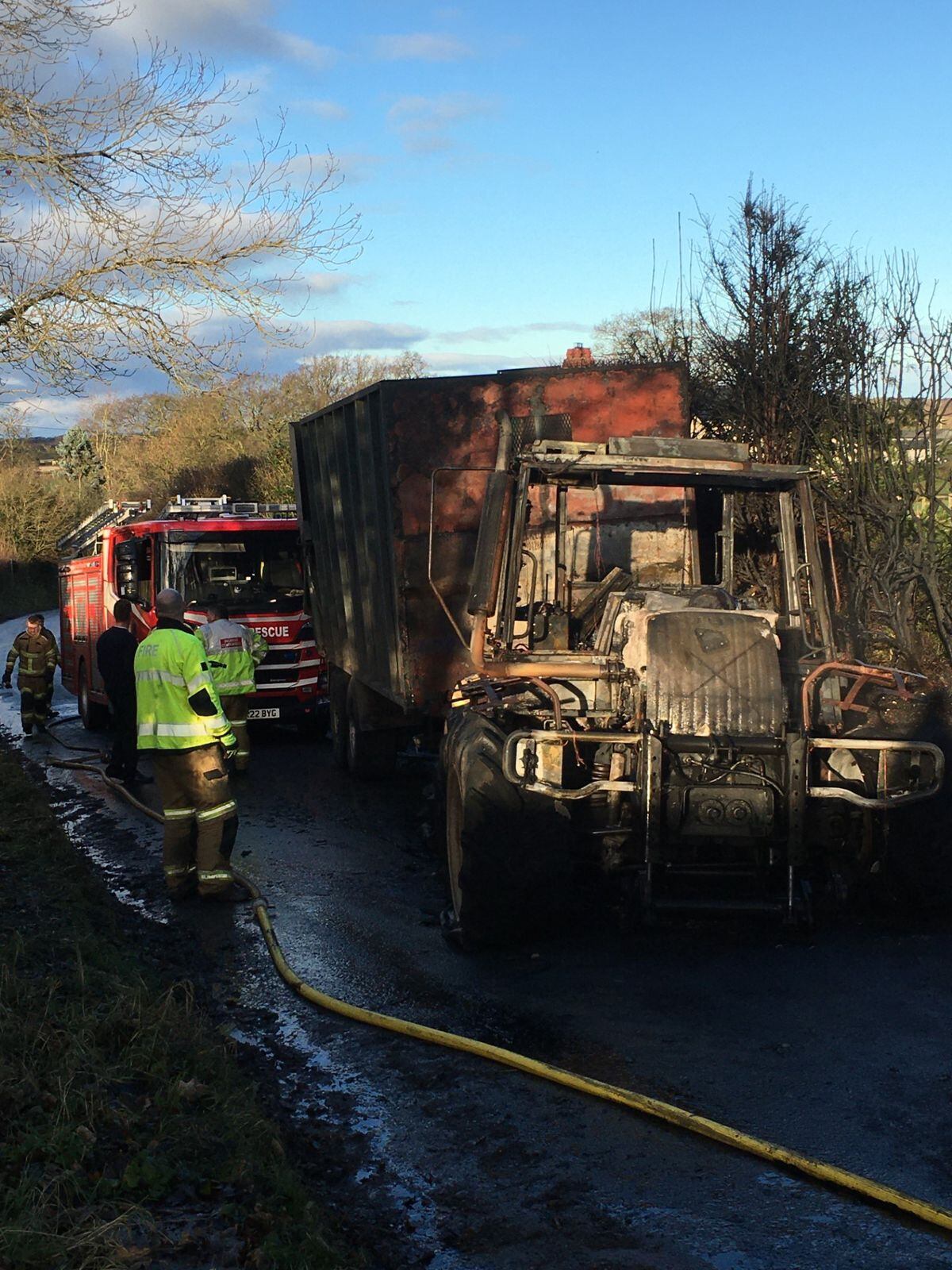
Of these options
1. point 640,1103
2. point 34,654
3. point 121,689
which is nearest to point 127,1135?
point 640,1103

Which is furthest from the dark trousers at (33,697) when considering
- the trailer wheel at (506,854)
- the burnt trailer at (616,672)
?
the trailer wheel at (506,854)

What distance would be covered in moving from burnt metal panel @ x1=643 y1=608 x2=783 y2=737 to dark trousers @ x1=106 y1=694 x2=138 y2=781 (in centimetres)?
725

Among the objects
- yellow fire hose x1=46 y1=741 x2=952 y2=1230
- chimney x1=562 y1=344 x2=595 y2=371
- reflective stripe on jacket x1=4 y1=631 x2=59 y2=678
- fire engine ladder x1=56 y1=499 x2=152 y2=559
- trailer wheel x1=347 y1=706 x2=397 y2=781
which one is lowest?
yellow fire hose x1=46 y1=741 x2=952 y2=1230

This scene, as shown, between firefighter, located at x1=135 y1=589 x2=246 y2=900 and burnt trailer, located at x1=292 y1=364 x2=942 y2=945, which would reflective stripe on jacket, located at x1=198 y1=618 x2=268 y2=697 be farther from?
firefighter, located at x1=135 y1=589 x2=246 y2=900

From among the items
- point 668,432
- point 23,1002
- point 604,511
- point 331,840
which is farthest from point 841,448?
point 23,1002

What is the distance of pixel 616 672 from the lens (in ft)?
21.8

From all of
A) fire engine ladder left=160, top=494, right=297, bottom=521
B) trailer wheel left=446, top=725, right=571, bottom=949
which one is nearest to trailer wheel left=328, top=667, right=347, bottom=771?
fire engine ladder left=160, top=494, right=297, bottom=521

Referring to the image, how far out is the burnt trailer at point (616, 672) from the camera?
6.16 meters

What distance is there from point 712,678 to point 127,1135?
3.55 metres

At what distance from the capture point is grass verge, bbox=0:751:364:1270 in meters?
3.28

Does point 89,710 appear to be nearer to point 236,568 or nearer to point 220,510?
point 220,510

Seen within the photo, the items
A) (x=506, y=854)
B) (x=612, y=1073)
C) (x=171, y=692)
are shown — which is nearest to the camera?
(x=612, y=1073)

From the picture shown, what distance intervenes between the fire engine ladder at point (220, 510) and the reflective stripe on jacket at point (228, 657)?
281cm

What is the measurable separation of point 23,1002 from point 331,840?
4704 millimetres
